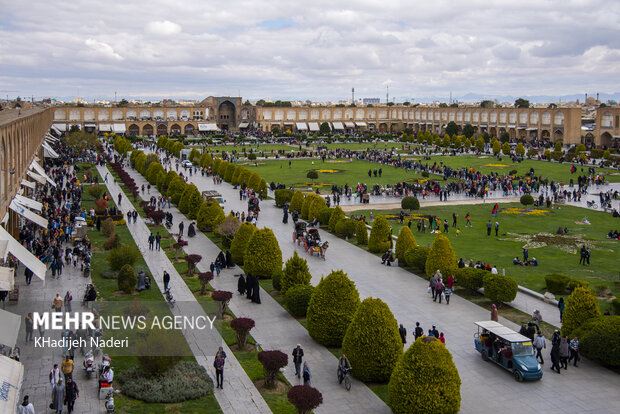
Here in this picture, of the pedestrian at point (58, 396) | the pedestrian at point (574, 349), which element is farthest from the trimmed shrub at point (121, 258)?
the pedestrian at point (574, 349)

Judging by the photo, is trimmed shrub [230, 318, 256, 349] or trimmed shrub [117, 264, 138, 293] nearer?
trimmed shrub [230, 318, 256, 349]

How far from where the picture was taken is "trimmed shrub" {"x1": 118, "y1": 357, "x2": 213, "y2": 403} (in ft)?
36.7

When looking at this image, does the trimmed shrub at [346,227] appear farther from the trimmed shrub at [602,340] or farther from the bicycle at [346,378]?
the bicycle at [346,378]

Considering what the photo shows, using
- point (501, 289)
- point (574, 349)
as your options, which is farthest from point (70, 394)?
point (501, 289)

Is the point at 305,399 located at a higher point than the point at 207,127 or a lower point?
lower

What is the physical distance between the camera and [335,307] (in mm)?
13867

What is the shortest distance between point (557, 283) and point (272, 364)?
978 cm

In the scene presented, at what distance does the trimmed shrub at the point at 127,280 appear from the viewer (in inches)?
691

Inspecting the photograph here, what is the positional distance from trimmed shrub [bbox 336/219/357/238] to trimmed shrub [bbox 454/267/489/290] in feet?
26.1

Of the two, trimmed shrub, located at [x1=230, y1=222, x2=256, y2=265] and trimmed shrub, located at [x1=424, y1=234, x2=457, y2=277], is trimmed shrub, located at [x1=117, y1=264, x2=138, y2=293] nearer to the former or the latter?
trimmed shrub, located at [x1=230, y1=222, x2=256, y2=265]

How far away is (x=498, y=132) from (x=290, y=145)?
2837 centimetres

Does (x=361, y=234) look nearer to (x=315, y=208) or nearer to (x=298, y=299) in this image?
(x=315, y=208)

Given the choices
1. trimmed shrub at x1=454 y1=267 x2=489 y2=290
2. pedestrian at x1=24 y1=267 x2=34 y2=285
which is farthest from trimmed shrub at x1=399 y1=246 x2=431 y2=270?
pedestrian at x1=24 y1=267 x2=34 y2=285

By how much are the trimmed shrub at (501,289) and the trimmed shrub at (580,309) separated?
2.54 m
